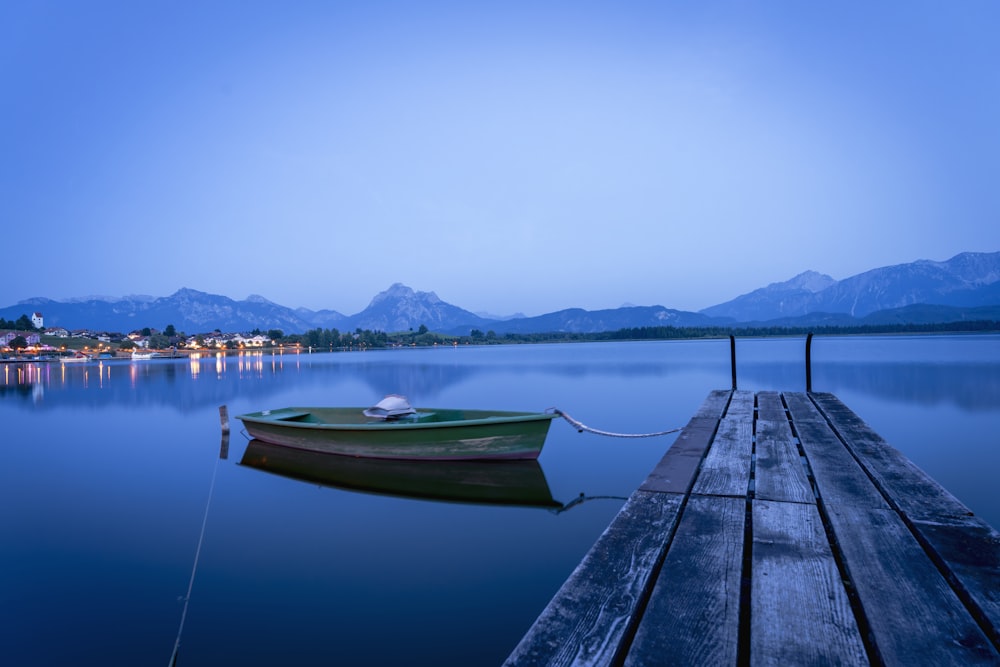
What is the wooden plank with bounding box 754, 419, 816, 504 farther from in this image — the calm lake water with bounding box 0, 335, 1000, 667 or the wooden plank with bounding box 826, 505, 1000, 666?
the calm lake water with bounding box 0, 335, 1000, 667

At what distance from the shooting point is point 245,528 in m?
11.0

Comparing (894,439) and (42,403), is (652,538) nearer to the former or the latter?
(894,439)

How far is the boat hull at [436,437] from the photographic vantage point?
1357 cm

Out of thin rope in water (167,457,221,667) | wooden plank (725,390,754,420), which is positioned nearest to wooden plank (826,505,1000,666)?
wooden plank (725,390,754,420)

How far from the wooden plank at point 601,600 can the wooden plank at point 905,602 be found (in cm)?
108

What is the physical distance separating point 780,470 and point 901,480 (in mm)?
1011

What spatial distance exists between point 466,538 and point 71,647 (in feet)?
19.2


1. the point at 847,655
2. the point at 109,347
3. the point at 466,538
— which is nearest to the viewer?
the point at 847,655

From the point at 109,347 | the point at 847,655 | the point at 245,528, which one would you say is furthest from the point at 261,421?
the point at 109,347

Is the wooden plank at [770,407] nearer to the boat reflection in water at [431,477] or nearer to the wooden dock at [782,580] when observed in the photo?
the wooden dock at [782,580]

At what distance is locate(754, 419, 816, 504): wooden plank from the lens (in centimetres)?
453

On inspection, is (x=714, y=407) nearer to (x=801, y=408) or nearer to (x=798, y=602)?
(x=801, y=408)

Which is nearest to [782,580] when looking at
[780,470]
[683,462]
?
[780,470]

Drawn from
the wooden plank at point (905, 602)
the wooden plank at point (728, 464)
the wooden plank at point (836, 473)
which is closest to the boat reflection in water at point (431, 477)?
the wooden plank at point (728, 464)
